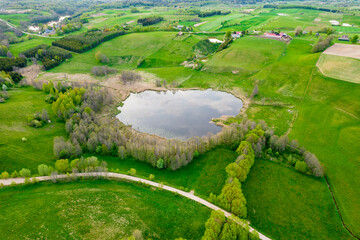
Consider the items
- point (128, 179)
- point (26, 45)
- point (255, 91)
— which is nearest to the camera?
point (128, 179)

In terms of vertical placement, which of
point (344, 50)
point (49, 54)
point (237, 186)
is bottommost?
point (237, 186)

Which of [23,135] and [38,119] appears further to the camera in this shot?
[38,119]

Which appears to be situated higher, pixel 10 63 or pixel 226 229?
pixel 10 63

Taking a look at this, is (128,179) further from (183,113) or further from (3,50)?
(3,50)

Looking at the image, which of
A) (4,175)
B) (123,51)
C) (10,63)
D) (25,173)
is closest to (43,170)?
(25,173)

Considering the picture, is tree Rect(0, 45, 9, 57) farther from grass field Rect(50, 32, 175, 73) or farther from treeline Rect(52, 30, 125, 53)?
grass field Rect(50, 32, 175, 73)

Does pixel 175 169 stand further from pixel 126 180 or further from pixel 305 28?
pixel 305 28

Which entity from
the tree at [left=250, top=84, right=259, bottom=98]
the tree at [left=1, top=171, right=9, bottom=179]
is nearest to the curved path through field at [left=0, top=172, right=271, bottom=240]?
the tree at [left=1, top=171, right=9, bottom=179]
